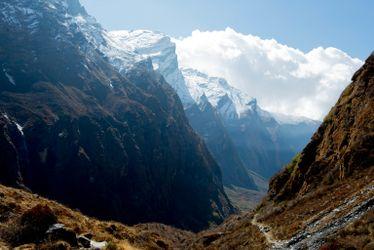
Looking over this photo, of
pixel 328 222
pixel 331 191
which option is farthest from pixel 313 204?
pixel 328 222

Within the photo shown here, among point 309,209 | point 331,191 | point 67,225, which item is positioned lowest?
point 309,209

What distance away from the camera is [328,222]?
1449 inches

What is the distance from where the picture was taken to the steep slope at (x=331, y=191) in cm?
3294

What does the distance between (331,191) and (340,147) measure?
12.5 meters

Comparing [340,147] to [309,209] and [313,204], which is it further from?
[309,209]

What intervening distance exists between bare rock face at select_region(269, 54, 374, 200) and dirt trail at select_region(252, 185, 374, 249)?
10.7 metres

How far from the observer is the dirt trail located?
109 ft

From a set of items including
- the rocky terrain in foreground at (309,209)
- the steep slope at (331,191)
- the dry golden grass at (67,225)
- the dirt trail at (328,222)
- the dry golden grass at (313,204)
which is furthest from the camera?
the dry golden grass at (313,204)

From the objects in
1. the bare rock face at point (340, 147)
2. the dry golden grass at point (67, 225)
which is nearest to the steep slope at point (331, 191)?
the bare rock face at point (340, 147)

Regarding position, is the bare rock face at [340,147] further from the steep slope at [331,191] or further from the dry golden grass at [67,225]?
the dry golden grass at [67,225]

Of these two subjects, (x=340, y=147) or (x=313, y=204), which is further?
(x=340, y=147)

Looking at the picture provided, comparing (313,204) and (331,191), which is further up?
(331,191)

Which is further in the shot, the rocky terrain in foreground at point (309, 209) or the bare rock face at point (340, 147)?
the bare rock face at point (340, 147)

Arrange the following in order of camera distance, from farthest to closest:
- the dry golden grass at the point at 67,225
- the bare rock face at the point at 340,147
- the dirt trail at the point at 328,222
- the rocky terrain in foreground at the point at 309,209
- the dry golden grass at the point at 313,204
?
the bare rock face at the point at 340,147, the dry golden grass at the point at 313,204, the dirt trail at the point at 328,222, the dry golden grass at the point at 67,225, the rocky terrain in foreground at the point at 309,209
